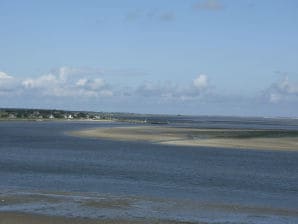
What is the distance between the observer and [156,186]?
1184 inches

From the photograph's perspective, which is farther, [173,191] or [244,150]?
[244,150]

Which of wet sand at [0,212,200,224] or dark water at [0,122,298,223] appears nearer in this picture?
wet sand at [0,212,200,224]

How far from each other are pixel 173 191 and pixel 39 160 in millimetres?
18377

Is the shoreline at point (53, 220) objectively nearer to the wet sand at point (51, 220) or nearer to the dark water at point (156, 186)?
the wet sand at point (51, 220)

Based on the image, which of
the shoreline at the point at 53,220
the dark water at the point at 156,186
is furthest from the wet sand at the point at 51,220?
the dark water at the point at 156,186

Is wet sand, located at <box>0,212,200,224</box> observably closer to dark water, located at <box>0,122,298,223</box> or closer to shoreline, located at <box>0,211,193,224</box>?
shoreline, located at <box>0,211,193,224</box>

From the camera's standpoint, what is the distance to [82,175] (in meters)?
34.4

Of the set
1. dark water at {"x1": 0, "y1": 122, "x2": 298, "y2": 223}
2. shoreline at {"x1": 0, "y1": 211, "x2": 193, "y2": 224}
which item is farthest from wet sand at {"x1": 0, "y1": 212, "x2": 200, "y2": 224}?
dark water at {"x1": 0, "y1": 122, "x2": 298, "y2": 223}

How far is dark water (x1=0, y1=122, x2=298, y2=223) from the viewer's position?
2217cm

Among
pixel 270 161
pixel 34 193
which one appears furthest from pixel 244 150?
pixel 34 193

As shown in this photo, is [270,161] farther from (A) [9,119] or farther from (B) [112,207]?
(A) [9,119]

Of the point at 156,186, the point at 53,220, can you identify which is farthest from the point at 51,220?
the point at 156,186

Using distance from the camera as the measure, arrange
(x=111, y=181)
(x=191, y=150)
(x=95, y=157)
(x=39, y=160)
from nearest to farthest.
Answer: (x=111, y=181), (x=39, y=160), (x=95, y=157), (x=191, y=150)

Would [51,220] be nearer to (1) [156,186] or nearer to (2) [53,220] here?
(2) [53,220]
